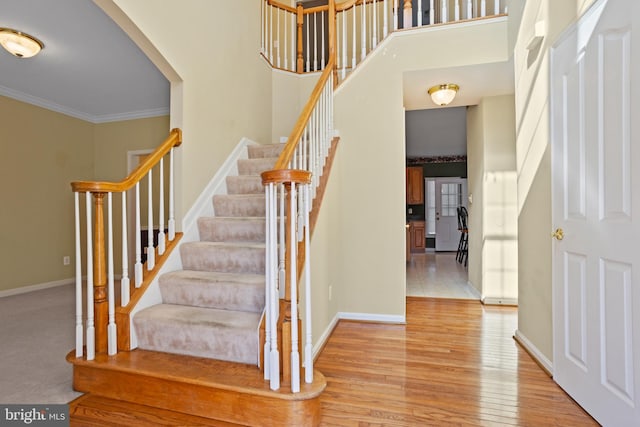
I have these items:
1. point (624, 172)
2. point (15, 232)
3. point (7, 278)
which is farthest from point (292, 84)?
point (7, 278)

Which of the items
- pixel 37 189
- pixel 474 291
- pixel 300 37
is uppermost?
pixel 300 37

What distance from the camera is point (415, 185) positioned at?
8961 millimetres

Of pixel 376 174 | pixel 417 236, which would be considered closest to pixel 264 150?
pixel 376 174

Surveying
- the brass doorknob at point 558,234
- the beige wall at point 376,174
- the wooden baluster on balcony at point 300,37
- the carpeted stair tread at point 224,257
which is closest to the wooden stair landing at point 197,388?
the carpeted stair tread at point 224,257

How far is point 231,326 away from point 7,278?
4.04m

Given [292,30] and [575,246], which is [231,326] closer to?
[575,246]

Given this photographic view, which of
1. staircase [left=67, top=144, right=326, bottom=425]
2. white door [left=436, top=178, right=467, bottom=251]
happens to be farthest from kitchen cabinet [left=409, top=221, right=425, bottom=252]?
staircase [left=67, top=144, right=326, bottom=425]

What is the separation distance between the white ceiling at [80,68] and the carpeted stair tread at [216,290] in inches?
88.5

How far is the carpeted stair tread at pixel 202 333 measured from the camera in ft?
5.89

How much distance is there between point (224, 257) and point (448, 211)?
8.13 meters

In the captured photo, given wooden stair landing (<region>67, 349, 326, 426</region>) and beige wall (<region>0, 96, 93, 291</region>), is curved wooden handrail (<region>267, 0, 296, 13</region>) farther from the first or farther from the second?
wooden stair landing (<region>67, 349, 326, 426</region>)

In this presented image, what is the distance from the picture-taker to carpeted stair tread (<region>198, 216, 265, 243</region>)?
2.51m

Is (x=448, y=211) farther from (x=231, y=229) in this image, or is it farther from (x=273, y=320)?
(x=273, y=320)

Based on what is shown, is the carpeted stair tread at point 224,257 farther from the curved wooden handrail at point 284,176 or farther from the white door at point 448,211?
the white door at point 448,211
